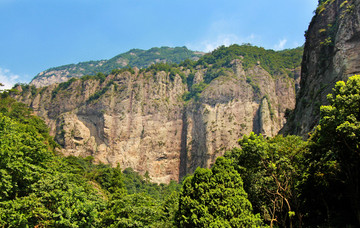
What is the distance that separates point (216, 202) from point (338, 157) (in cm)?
745

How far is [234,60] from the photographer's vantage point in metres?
88.3

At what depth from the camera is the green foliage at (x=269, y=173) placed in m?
20.3

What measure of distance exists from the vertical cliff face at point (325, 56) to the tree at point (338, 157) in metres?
16.0

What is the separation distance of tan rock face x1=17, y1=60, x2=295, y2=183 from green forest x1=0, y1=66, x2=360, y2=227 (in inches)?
1875

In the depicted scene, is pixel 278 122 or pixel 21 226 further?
pixel 278 122

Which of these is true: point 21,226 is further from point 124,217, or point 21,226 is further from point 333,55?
point 333,55

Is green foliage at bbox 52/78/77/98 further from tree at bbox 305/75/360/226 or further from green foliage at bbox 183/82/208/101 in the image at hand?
tree at bbox 305/75/360/226

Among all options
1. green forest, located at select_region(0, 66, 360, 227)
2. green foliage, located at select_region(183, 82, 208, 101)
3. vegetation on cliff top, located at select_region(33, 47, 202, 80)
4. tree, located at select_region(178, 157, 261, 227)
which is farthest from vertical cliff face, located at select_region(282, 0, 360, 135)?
vegetation on cliff top, located at select_region(33, 47, 202, 80)

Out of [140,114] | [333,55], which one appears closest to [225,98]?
[140,114]

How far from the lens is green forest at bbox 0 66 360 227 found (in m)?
16.4

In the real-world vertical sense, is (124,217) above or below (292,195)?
below

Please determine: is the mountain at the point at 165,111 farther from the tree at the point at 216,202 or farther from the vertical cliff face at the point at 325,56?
the tree at the point at 216,202

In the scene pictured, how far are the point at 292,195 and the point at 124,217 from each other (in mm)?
10743

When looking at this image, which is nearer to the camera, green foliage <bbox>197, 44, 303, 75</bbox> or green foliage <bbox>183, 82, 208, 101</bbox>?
green foliage <bbox>183, 82, 208, 101</bbox>
